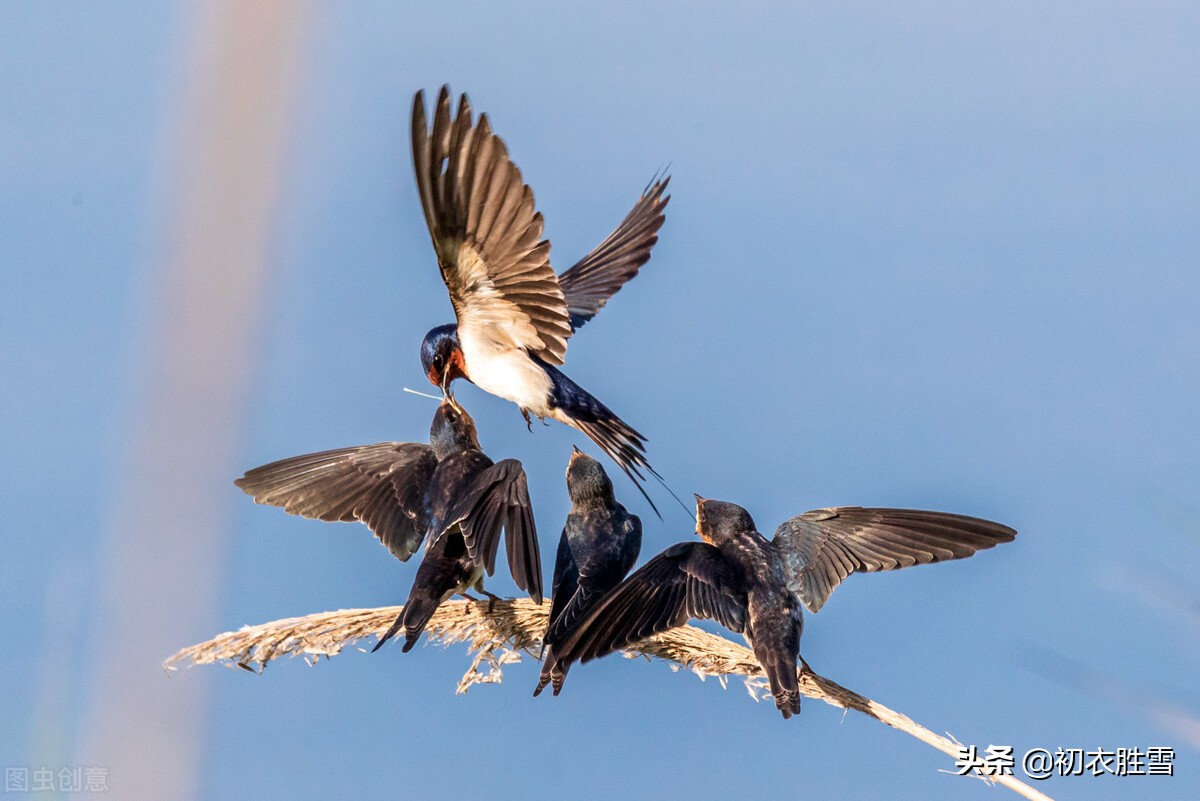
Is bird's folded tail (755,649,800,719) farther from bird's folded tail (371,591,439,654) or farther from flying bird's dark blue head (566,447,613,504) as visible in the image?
bird's folded tail (371,591,439,654)

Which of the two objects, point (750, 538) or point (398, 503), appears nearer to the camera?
point (750, 538)

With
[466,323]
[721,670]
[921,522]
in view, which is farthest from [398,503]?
[921,522]

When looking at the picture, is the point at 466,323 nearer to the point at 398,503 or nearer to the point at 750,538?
the point at 398,503

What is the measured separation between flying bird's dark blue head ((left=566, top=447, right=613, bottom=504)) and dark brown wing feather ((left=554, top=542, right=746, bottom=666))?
319mm

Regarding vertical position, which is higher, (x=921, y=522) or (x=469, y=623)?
(x=921, y=522)

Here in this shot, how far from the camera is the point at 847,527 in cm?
292

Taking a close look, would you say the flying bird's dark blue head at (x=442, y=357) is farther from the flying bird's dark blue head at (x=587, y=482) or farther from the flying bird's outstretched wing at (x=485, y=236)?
the flying bird's dark blue head at (x=587, y=482)

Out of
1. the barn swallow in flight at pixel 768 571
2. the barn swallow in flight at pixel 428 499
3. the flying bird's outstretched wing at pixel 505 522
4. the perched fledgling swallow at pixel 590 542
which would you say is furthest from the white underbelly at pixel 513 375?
the barn swallow in flight at pixel 768 571

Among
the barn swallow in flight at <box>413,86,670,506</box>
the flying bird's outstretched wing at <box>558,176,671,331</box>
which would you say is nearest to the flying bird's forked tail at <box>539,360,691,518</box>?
the barn swallow in flight at <box>413,86,670,506</box>

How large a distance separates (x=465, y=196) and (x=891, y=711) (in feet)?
4.75

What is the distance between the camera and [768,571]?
9.24 ft

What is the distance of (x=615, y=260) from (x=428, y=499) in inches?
67.7

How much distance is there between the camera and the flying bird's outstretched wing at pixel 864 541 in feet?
9.14

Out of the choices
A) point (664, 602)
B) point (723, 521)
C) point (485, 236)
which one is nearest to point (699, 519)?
point (723, 521)
